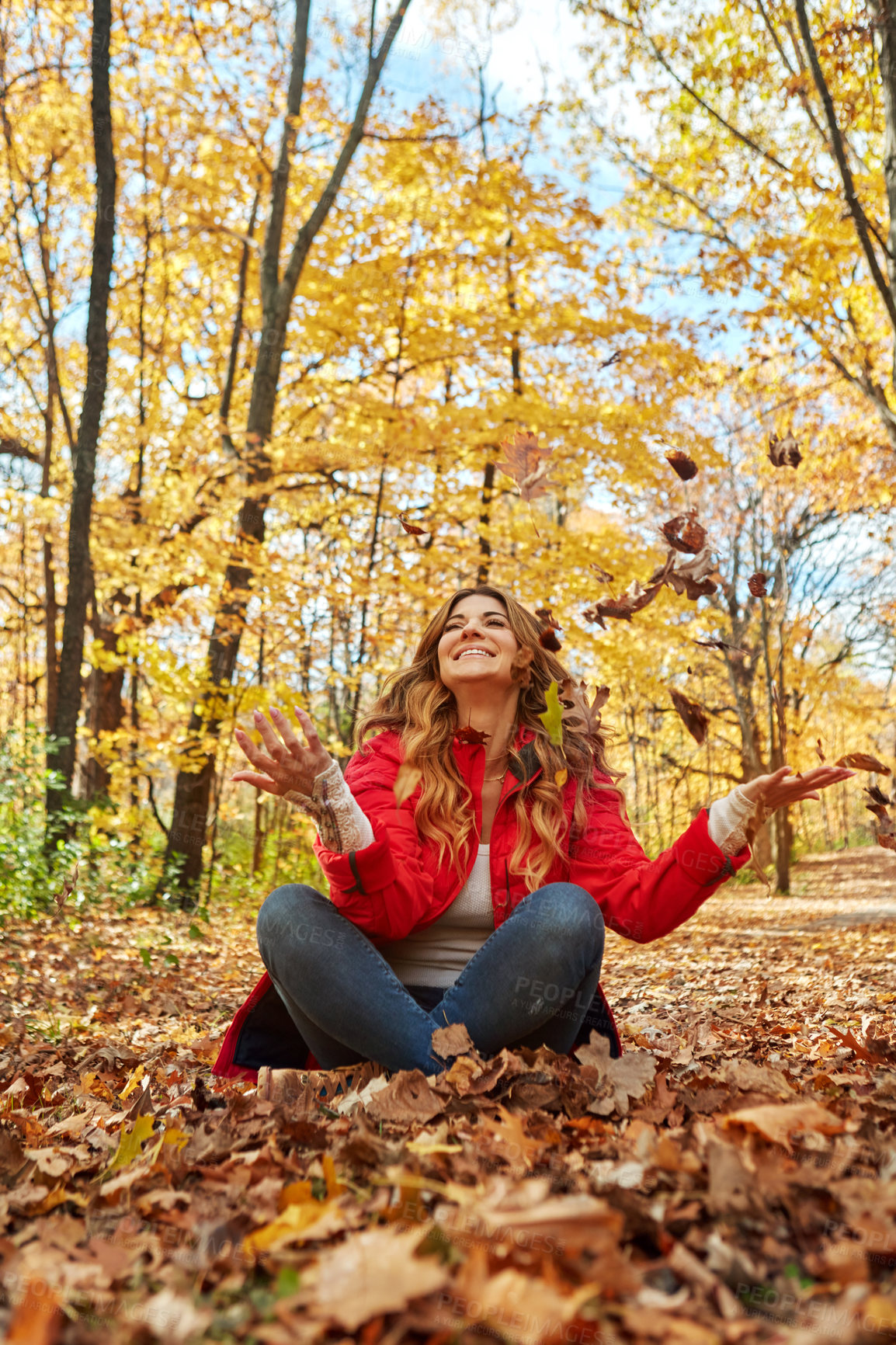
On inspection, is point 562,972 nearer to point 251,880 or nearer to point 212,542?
point 212,542

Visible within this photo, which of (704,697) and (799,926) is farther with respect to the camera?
(704,697)

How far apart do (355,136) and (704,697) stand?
10.7m

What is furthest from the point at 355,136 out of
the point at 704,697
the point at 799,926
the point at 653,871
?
the point at 704,697

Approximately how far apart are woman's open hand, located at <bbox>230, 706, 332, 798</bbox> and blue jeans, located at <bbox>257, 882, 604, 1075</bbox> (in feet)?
1.10

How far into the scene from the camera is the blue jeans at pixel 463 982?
1.97 meters

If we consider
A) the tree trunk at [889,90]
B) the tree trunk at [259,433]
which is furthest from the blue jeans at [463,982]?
the tree trunk at [259,433]

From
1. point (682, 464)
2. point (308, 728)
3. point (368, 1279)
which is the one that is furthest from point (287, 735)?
point (682, 464)

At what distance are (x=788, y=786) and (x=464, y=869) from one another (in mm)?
894

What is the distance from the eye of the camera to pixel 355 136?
7977mm

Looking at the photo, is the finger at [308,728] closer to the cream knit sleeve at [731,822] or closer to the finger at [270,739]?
the finger at [270,739]

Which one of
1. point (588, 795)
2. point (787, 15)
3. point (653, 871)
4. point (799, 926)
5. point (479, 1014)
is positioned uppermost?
point (787, 15)

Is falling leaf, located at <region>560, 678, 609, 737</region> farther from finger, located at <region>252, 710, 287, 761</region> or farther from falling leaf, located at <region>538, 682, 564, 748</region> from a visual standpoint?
finger, located at <region>252, 710, 287, 761</region>

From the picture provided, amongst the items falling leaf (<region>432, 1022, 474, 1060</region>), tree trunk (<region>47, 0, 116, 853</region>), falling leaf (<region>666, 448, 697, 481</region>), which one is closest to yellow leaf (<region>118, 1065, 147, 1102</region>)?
falling leaf (<region>432, 1022, 474, 1060</region>)

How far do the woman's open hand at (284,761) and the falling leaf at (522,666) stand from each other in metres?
0.97
